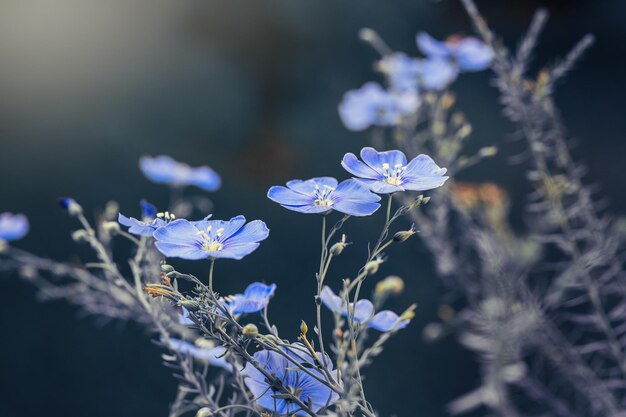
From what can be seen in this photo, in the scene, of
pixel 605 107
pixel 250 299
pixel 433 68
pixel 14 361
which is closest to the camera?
pixel 250 299

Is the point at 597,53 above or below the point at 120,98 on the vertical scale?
below

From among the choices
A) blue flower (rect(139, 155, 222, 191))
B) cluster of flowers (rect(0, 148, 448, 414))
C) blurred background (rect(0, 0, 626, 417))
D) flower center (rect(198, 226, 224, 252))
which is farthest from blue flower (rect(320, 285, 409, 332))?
blurred background (rect(0, 0, 626, 417))

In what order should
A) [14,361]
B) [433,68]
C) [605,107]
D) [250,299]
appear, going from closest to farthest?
[250,299] → [433,68] → [14,361] → [605,107]

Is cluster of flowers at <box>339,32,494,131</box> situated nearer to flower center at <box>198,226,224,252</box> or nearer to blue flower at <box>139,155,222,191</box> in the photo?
blue flower at <box>139,155,222,191</box>

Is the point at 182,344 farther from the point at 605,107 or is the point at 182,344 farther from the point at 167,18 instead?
the point at 605,107

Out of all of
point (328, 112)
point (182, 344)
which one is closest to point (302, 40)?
point (328, 112)

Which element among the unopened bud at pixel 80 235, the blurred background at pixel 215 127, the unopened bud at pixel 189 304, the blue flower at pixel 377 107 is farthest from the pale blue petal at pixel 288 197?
the blurred background at pixel 215 127

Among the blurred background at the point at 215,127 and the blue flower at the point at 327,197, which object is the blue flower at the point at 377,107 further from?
the blue flower at the point at 327,197

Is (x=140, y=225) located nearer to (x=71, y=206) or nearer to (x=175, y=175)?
(x=71, y=206)
